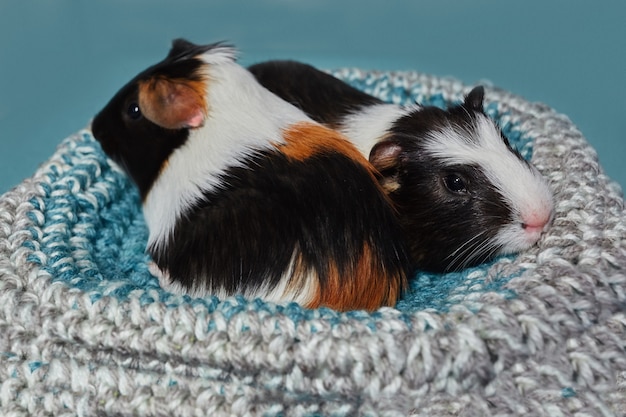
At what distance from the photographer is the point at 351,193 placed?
4.64ft

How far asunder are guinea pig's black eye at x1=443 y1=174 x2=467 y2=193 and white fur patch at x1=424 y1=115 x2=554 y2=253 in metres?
0.03

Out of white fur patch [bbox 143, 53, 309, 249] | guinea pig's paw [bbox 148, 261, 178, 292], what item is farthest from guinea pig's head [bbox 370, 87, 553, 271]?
guinea pig's paw [bbox 148, 261, 178, 292]

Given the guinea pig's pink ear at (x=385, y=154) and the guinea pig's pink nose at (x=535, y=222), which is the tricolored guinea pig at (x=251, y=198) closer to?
the guinea pig's pink ear at (x=385, y=154)

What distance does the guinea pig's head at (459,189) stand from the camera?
4.79ft

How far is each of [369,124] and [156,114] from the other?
0.50 m

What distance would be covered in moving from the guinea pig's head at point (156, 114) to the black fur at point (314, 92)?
24 centimetres

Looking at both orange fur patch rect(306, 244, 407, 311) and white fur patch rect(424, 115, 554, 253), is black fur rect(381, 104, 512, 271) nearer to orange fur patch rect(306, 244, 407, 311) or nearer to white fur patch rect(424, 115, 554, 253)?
white fur patch rect(424, 115, 554, 253)

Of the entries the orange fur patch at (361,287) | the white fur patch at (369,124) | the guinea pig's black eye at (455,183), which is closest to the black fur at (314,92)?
the white fur patch at (369,124)

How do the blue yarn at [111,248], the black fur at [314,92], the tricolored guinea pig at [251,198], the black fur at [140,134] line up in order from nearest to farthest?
the blue yarn at [111,248] → the tricolored guinea pig at [251,198] → the black fur at [140,134] → the black fur at [314,92]

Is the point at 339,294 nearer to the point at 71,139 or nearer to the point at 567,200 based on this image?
the point at 567,200

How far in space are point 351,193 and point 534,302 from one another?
0.40 metres

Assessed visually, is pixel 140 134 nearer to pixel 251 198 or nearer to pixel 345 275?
pixel 251 198

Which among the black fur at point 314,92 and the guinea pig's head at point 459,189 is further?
the black fur at point 314,92

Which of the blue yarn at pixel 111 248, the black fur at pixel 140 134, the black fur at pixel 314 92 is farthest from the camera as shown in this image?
the black fur at pixel 314 92
